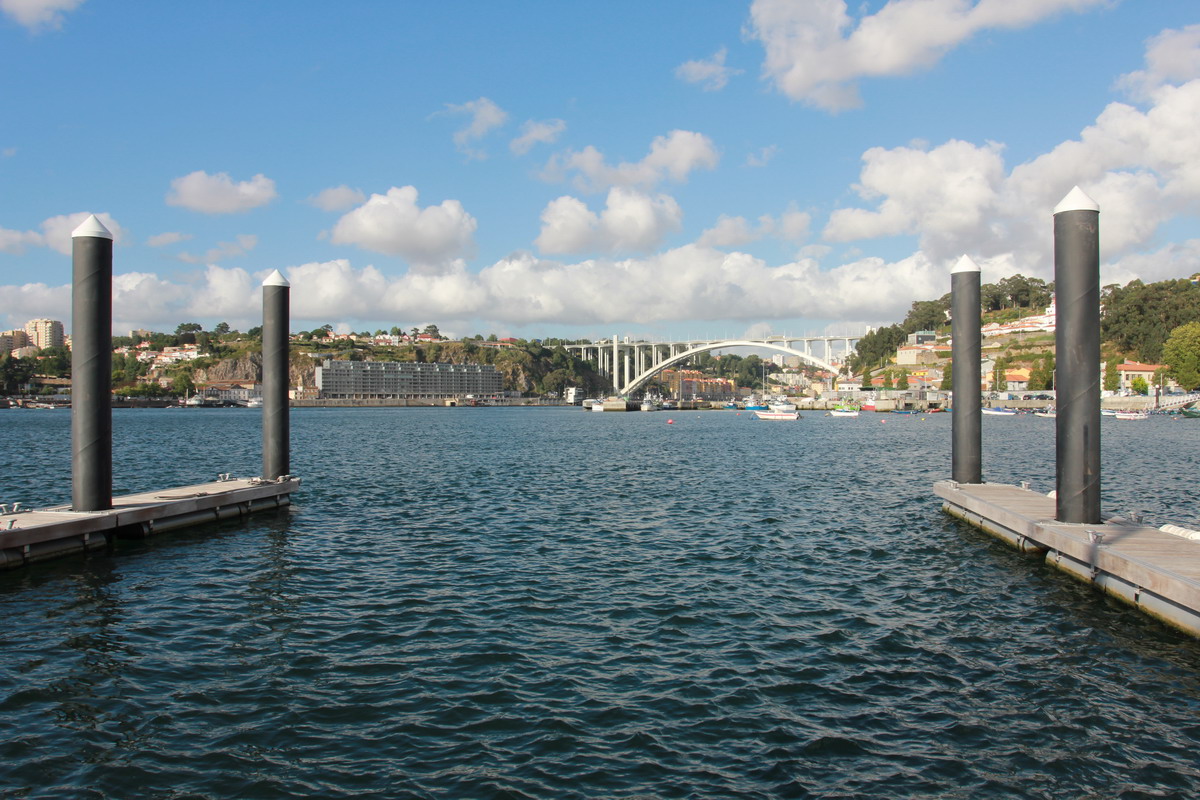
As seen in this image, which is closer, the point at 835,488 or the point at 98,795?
the point at 98,795

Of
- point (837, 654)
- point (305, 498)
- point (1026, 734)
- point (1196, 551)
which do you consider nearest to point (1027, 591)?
point (1196, 551)

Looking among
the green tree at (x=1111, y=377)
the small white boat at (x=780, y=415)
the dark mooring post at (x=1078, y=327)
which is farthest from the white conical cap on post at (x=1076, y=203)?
the green tree at (x=1111, y=377)

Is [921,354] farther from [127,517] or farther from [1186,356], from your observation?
[127,517]

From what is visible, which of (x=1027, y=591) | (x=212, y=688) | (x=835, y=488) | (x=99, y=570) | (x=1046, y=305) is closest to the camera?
(x=212, y=688)

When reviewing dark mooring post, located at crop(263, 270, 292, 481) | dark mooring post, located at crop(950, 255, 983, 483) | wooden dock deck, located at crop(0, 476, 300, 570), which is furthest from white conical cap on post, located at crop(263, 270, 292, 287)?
dark mooring post, located at crop(950, 255, 983, 483)

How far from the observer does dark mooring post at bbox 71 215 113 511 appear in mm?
14414

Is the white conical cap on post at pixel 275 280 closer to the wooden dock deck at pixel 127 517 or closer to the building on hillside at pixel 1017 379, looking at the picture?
the wooden dock deck at pixel 127 517

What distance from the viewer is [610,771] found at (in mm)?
6672

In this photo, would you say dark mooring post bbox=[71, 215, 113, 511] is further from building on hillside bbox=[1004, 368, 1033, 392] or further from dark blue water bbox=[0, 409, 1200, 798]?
building on hillside bbox=[1004, 368, 1033, 392]

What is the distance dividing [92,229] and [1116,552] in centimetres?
1741

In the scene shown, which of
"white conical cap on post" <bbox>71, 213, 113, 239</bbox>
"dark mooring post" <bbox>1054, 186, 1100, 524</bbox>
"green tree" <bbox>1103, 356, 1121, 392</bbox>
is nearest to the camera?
"dark mooring post" <bbox>1054, 186, 1100, 524</bbox>

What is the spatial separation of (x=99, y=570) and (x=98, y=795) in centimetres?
871

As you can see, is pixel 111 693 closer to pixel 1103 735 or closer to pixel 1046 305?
pixel 1103 735

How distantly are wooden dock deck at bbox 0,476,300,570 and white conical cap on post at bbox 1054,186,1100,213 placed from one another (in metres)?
17.2
